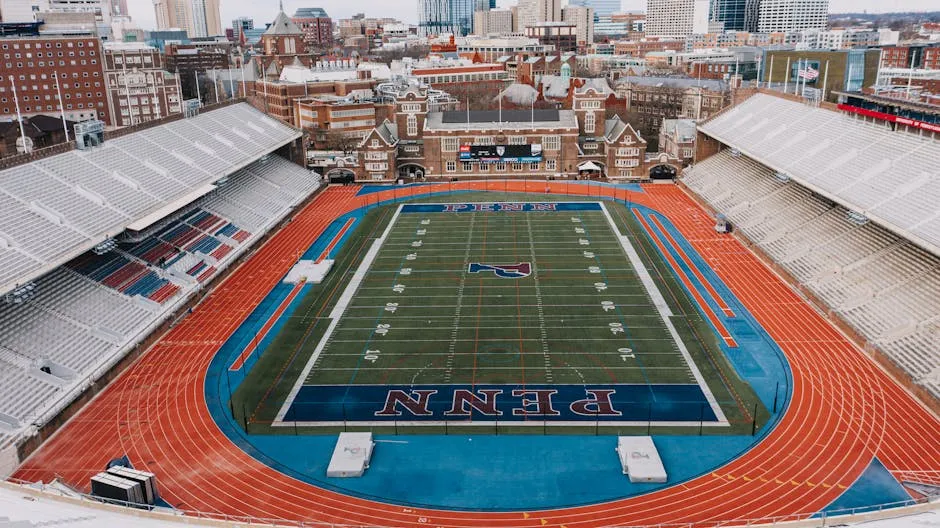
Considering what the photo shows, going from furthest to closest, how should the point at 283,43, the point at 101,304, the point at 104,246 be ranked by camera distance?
the point at 283,43 → the point at 104,246 → the point at 101,304

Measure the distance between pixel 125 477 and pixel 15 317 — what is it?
1407 centimetres

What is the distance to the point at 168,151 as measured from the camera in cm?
5388

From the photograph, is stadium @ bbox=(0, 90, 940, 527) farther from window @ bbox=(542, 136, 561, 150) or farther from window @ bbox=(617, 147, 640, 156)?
window @ bbox=(542, 136, 561, 150)

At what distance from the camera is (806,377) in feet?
107

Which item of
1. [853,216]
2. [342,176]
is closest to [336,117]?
[342,176]

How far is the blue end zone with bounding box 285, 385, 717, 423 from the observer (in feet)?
98.2

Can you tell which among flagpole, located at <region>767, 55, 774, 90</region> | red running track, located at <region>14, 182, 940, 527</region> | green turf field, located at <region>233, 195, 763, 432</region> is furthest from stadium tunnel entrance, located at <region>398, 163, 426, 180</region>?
red running track, located at <region>14, 182, 940, 527</region>

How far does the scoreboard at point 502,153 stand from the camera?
78125 millimetres

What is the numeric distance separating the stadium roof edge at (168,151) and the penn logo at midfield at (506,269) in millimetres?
19686

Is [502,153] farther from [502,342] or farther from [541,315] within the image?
[502,342]

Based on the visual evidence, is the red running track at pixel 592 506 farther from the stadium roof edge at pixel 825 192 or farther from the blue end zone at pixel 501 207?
the blue end zone at pixel 501 207

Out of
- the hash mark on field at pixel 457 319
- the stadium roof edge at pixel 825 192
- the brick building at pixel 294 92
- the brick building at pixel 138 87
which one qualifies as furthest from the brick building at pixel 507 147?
the brick building at pixel 138 87

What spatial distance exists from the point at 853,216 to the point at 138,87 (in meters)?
107

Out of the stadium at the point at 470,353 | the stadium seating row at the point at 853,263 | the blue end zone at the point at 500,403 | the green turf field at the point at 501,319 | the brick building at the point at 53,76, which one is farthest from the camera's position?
the brick building at the point at 53,76
